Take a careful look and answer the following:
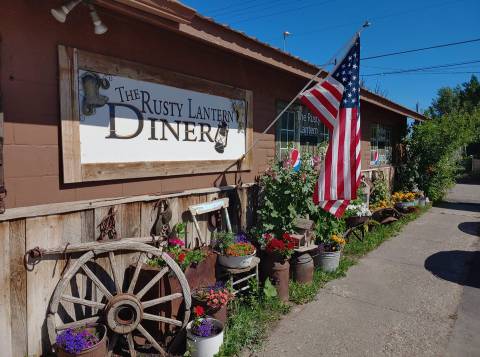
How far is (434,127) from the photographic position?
11.9m

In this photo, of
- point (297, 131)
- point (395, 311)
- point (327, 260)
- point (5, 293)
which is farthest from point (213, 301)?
point (297, 131)

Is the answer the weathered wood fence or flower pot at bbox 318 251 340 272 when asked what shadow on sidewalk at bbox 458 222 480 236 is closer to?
flower pot at bbox 318 251 340 272

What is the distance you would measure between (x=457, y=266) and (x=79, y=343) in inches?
207

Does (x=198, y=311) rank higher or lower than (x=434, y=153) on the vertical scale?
lower

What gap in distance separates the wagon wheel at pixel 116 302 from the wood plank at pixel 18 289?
0.61ft

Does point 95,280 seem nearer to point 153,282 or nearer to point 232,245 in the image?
point 153,282

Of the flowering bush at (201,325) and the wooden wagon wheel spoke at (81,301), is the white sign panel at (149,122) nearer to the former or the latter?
the wooden wagon wheel spoke at (81,301)

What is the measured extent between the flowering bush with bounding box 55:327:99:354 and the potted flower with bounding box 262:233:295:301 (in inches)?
79.0

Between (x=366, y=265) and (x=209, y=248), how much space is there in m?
2.70

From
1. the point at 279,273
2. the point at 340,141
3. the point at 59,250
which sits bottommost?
the point at 279,273

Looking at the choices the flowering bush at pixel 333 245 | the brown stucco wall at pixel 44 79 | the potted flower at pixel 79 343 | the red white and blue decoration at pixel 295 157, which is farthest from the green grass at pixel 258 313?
the red white and blue decoration at pixel 295 157

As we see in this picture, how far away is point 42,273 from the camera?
2939 mm

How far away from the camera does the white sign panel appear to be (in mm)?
3252

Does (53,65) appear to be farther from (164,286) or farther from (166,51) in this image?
(164,286)
